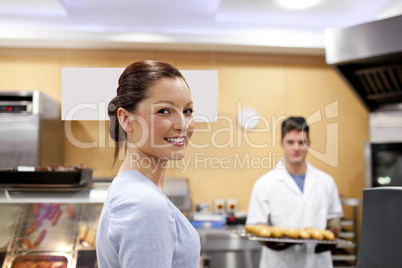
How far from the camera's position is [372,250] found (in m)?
0.90

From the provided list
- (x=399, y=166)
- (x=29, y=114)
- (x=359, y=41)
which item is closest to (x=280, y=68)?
(x=399, y=166)

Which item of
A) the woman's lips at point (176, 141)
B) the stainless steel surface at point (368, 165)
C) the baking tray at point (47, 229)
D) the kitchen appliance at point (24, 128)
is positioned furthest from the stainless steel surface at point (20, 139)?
the stainless steel surface at point (368, 165)

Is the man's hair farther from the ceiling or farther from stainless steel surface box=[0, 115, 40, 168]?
stainless steel surface box=[0, 115, 40, 168]

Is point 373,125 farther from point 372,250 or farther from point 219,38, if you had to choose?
point 372,250

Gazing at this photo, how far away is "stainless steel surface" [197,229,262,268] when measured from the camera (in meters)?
2.60

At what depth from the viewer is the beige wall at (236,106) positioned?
122 centimetres

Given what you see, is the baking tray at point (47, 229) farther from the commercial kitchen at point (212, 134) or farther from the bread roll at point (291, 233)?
the bread roll at point (291, 233)

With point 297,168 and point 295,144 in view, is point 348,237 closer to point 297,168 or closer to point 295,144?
point 297,168

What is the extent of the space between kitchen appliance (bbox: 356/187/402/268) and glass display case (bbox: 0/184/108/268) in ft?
3.31

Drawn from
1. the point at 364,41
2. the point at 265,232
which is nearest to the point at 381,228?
the point at 265,232

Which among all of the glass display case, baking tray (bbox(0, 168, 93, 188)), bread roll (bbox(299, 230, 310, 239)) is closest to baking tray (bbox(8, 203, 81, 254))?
the glass display case

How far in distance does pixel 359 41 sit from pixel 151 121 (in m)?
1.28

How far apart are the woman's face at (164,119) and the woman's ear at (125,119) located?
0.04 ft

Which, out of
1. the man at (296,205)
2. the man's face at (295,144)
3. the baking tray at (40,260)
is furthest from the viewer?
the man at (296,205)
